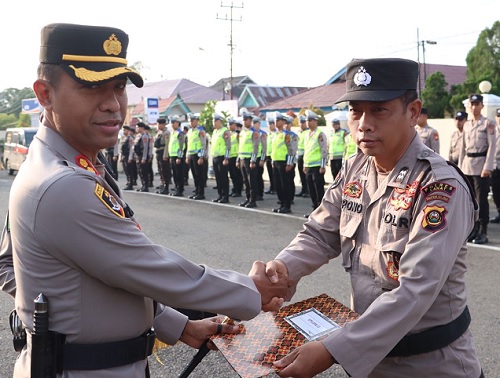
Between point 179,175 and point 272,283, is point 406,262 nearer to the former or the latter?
point 272,283

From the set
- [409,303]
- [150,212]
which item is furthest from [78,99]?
[150,212]

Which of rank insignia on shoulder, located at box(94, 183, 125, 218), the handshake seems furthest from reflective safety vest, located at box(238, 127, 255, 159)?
rank insignia on shoulder, located at box(94, 183, 125, 218)

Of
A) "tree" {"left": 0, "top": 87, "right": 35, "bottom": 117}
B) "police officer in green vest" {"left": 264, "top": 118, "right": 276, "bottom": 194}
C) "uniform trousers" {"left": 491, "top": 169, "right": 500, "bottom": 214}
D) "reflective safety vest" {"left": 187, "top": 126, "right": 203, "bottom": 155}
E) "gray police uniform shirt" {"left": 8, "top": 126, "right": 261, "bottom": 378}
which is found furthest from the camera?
"tree" {"left": 0, "top": 87, "right": 35, "bottom": 117}

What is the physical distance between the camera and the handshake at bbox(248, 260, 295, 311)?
7.37 feet

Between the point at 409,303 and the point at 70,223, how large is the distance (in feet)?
3.46

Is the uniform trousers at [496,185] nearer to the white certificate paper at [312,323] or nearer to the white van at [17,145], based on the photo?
the white certificate paper at [312,323]

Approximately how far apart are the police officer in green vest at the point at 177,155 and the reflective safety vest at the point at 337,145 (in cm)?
401

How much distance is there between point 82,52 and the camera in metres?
1.67

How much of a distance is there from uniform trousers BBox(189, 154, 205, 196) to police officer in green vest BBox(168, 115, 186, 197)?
0.49m

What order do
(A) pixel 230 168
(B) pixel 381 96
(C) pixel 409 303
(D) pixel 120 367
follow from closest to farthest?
(D) pixel 120 367
(C) pixel 409 303
(B) pixel 381 96
(A) pixel 230 168

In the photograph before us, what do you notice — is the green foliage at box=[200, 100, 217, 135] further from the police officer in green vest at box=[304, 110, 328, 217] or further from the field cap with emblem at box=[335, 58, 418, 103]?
the field cap with emblem at box=[335, 58, 418, 103]

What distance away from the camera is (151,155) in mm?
16609

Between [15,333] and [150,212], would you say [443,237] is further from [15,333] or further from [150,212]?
[150,212]

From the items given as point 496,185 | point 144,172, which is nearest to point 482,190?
point 496,185
